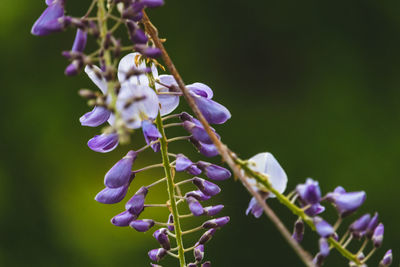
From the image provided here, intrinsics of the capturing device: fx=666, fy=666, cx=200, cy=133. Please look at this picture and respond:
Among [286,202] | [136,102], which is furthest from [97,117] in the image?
[286,202]

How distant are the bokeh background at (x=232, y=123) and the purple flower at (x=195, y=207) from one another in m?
3.80

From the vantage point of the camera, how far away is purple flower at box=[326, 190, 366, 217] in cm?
109

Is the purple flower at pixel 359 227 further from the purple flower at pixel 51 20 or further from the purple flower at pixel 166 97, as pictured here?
the purple flower at pixel 51 20

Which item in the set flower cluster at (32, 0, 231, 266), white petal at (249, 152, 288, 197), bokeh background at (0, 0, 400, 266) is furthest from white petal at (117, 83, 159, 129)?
bokeh background at (0, 0, 400, 266)

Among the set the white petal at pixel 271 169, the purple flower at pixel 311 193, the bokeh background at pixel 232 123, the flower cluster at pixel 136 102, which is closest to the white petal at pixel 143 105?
the flower cluster at pixel 136 102

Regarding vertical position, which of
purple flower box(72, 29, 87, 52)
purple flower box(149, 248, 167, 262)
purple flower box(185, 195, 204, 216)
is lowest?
purple flower box(149, 248, 167, 262)

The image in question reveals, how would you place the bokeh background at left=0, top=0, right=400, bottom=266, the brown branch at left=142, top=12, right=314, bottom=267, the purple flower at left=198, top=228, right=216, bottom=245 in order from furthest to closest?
the bokeh background at left=0, top=0, right=400, bottom=266
the purple flower at left=198, top=228, right=216, bottom=245
the brown branch at left=142, top=12, right=314, bottom=267

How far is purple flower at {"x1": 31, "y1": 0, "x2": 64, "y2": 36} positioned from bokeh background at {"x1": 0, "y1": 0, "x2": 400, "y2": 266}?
4040mm

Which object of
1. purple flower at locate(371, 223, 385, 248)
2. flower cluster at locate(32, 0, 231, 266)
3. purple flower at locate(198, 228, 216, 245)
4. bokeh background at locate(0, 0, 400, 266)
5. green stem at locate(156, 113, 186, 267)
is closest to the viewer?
flower cluster at locate(32, 0, 231, 266)

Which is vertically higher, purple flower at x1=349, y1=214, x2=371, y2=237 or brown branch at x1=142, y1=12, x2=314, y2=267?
brown branch at x1=142, y1=12, x2=314, y2=267

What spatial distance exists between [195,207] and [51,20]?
494mm

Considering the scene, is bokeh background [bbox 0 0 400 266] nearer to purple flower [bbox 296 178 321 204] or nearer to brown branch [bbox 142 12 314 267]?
brown branch [bbox 142 12 314 267]

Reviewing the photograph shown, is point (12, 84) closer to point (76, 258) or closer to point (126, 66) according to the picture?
point (76, 258)

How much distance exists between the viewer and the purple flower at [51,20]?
1156mm
